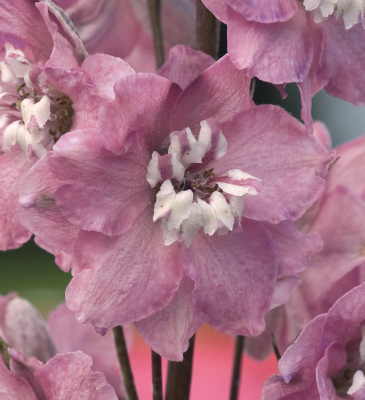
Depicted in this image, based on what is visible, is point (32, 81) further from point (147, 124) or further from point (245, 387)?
point (245, 387)

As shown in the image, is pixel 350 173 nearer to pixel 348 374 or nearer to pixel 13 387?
pixel 348 374

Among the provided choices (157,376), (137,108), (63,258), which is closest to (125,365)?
(157,376)

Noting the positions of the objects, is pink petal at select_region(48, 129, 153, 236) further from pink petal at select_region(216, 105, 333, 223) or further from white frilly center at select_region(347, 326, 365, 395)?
white frilly center at select_region(347, 326, 365, 395)

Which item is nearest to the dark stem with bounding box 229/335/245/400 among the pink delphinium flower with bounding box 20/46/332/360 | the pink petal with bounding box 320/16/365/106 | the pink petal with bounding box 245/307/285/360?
the pink petal with bounding box 245/307/285/360

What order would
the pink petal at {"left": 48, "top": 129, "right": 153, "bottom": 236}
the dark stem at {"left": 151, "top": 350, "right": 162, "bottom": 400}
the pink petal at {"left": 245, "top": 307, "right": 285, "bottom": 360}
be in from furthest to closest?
the pink petal at {"left": 245, "top": 307, "right": 285, "bottom": 360} < the dark stem at {"left": 151, "top": 350, "right": 162, "bottom": 400} < the pink petal at {"left": 48, "top": 129, "right": 153, "bottom": 236}

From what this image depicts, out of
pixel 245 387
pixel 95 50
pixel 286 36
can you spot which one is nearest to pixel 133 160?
pixel 286 36

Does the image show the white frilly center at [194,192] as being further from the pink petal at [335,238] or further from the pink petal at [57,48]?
the pink petal at [335,238]
